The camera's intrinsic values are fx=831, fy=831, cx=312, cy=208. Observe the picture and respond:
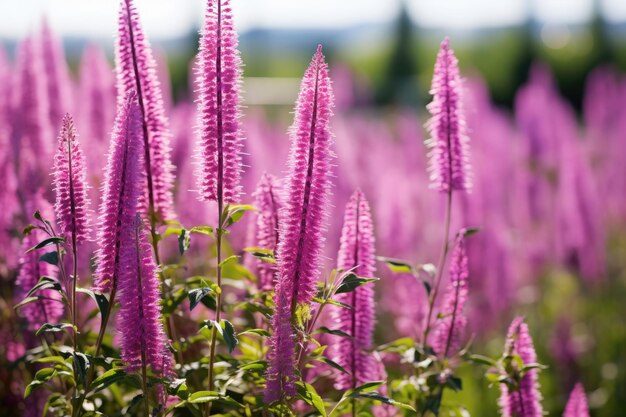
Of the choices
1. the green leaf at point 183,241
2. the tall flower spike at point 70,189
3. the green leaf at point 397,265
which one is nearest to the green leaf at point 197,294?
the green leaf at point 183,241

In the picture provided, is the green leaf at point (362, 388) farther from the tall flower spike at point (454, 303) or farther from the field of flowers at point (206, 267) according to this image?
the tall flower spike at point (454, 303)

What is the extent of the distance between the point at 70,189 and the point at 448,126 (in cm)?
125

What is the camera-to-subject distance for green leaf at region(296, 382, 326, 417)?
7.10ft

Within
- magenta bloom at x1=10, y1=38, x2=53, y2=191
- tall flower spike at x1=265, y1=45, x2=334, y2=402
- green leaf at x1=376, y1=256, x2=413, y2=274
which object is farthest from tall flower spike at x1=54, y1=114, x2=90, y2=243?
magenta bloom at x1=10, y1=38, x2=53, y2=191

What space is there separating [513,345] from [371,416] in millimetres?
499

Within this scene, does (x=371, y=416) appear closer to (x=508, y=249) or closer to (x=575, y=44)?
(x=508, y=249)

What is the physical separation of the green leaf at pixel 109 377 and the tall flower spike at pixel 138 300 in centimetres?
6

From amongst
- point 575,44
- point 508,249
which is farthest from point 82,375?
point 575,44

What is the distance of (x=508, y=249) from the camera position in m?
6.02

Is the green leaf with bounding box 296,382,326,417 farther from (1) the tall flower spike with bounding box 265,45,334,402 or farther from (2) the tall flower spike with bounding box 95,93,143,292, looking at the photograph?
(2) the tall flower spike with bounding box 95,93,143,292

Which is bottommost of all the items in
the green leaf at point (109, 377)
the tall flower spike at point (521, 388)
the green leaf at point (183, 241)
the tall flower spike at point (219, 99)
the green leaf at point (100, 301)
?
the tall flower spike at point (521, 388)

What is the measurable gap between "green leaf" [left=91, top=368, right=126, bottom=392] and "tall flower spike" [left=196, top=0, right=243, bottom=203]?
0.52 meters

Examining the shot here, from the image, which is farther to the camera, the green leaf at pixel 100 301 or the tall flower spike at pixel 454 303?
the tall flower spike at pixel 454 303

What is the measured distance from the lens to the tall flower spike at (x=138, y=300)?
2018 millimetres
